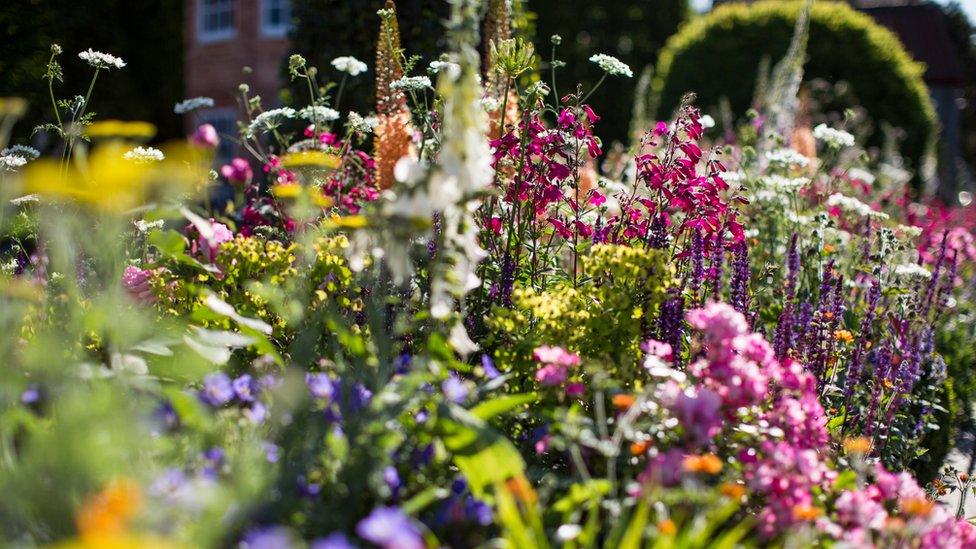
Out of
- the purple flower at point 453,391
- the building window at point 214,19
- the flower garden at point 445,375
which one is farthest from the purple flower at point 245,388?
the building window at point 214,19

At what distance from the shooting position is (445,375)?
2.17 metres

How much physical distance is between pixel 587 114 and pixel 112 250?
179 centimetres

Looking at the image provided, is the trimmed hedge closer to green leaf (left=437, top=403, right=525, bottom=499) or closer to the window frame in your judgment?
the window frame

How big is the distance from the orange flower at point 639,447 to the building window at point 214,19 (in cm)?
1514

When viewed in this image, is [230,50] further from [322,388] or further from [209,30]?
[322,388]

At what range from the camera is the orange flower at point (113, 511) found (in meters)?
1.18

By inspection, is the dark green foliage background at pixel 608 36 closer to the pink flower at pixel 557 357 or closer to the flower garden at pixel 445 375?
the flower garden at pixel 445 375

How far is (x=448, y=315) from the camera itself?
7.43ft

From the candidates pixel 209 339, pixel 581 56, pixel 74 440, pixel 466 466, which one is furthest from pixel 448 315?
pixel 581 56

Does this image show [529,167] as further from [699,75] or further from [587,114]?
[699,75]

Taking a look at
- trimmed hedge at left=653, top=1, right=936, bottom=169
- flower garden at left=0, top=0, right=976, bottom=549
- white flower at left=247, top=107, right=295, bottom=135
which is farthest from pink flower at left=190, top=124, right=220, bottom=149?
trimmed hedge at left=653, top=1, right=936, bottom=169

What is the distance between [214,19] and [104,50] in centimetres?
940

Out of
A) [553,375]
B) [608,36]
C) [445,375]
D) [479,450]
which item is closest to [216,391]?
[445,375]

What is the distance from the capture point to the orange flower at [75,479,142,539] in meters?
1.18
